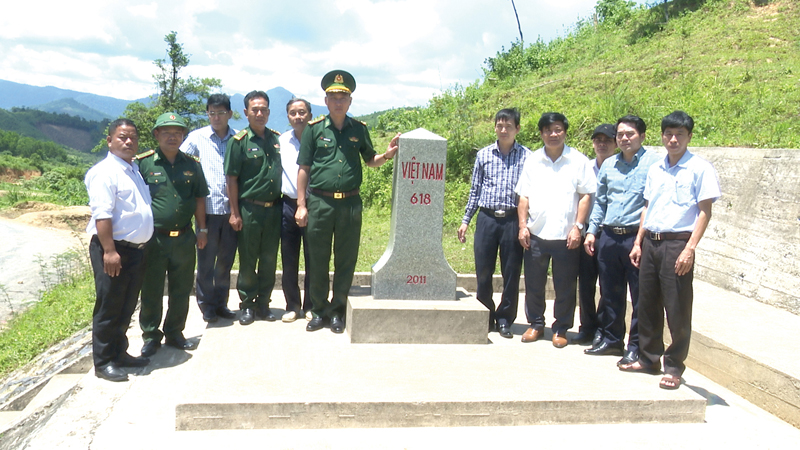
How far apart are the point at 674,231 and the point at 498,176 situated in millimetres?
1593

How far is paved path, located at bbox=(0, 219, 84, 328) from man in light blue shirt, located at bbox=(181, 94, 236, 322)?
5.66 meters

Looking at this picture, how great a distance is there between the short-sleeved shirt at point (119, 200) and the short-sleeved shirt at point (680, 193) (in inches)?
144

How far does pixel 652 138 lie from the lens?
8.52 metres

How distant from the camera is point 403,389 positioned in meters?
3.87

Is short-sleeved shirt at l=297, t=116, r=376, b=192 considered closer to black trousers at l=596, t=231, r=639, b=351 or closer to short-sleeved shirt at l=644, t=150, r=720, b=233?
black trousers at l=596, t=231, r=639, b=351

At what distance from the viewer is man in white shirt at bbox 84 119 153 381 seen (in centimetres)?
402

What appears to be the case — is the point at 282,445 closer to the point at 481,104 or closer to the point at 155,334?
the point at 155,334

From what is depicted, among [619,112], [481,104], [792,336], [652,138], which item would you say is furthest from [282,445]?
[481,104]

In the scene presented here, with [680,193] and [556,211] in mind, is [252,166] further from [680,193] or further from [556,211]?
[680,193]

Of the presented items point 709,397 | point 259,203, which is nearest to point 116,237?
point 259,203

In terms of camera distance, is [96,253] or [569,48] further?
[569,48]

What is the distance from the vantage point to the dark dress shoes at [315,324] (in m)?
5.02

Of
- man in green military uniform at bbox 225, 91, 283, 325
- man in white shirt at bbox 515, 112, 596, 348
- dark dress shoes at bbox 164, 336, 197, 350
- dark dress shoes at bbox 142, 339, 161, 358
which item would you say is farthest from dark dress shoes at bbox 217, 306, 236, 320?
man in white shirt at bbox 515, 112, 596, 348

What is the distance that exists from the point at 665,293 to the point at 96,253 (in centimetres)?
402
